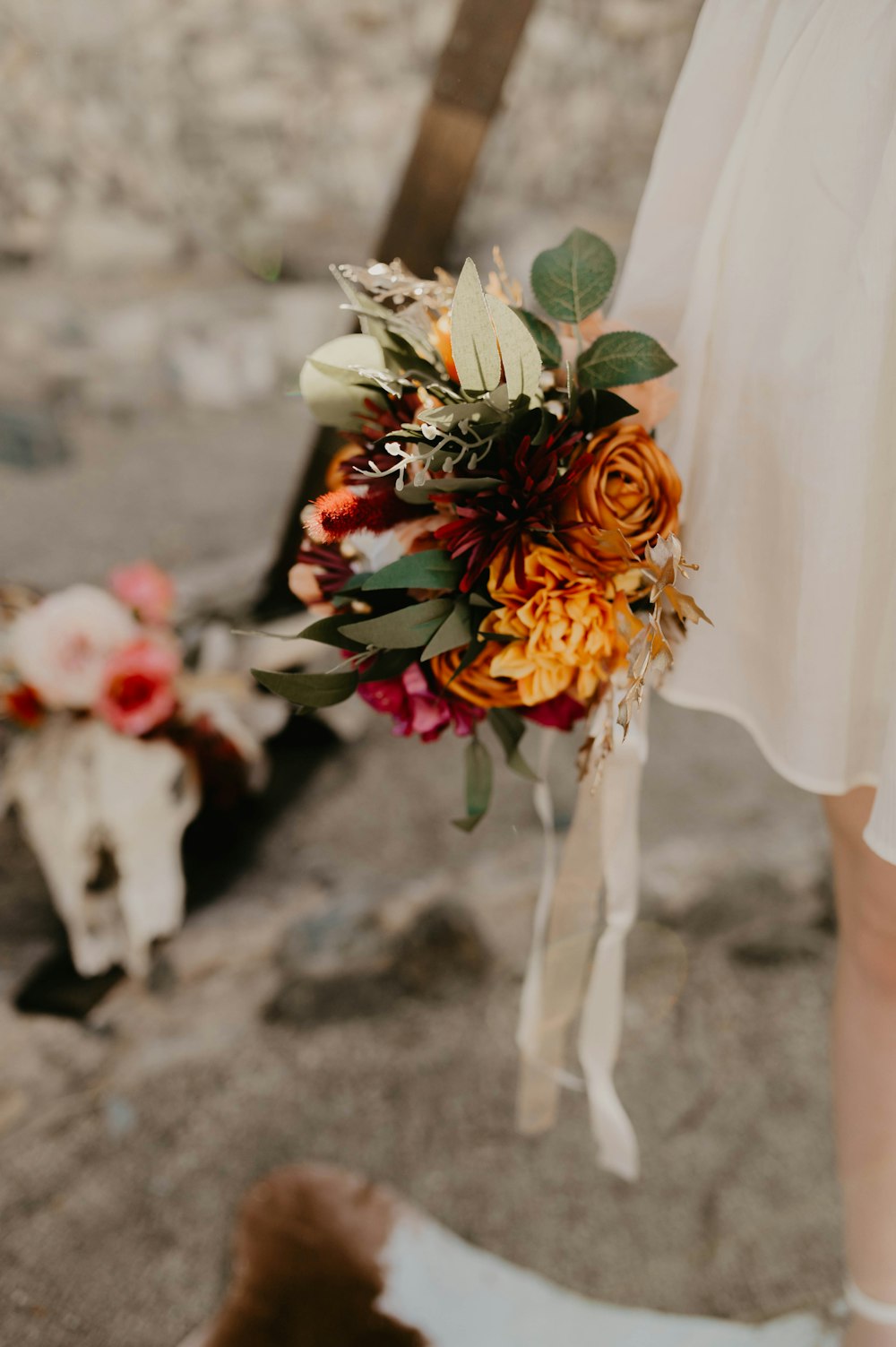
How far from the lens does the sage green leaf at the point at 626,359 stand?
1.99ft

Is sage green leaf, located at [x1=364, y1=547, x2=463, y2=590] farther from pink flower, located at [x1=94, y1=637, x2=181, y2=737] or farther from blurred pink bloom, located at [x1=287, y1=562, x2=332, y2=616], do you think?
pink flower, located at [x1=94, y1=637, x2=181, y2=737]

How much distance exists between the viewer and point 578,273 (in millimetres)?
627

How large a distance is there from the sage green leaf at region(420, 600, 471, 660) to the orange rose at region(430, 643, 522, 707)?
0.02 meters

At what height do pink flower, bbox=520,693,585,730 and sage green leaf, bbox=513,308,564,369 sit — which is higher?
sage green leaf, bbox=513,308,564,369

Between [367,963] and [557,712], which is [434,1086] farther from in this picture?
[557,712]

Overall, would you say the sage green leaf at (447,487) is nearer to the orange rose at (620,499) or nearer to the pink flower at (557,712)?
the orange rose at (620,499)

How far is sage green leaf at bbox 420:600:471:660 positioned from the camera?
590mm

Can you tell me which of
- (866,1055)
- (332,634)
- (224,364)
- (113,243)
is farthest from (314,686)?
(113,243)

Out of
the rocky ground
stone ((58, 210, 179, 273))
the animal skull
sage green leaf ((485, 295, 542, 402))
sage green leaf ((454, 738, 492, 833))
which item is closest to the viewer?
sage green leaf ((485, 295, 542, 402))

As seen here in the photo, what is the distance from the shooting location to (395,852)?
4.69ft

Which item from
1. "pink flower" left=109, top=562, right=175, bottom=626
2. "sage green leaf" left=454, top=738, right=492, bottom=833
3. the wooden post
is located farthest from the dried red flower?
"pink flower" left=109, top=562, right=175, bottom=626

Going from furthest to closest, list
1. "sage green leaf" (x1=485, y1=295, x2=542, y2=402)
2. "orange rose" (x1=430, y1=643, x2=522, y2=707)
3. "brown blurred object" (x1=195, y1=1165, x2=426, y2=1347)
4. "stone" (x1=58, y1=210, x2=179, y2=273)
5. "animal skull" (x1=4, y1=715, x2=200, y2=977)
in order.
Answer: "stone" (x1=58, y1=210, x2=179, y2=273) < "animal skull" (x1=4, y1=715, x2=200, y2=977) < "brown blurred object" (x1=195, y1=1165, x2=426, y2=1347) < "orange rose" (x1=430, y1=643, x2=522, y2=707) < "sage green leaf" (x1=485, y1=295, x2=542, y2=402)

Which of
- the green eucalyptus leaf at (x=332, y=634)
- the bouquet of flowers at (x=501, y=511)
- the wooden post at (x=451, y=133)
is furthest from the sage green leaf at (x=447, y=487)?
the wooden post at (x=451, y=133)

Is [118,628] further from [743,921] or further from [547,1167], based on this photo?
[743,921]
